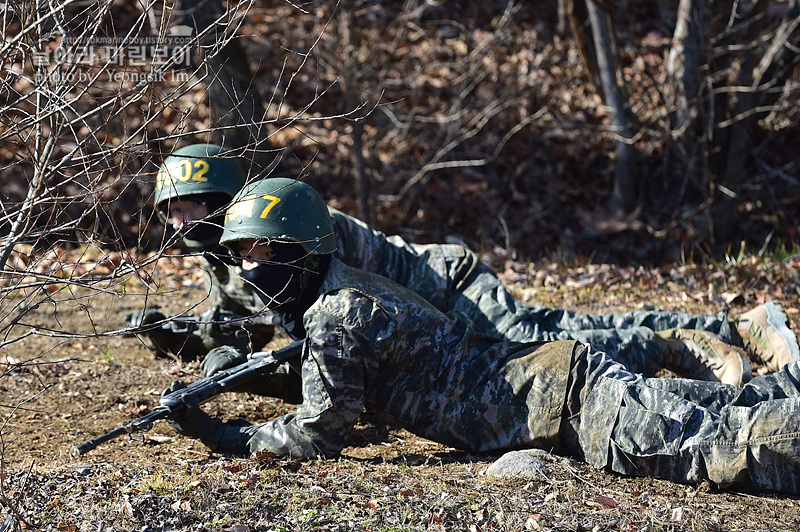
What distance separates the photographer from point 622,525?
3.26 meters

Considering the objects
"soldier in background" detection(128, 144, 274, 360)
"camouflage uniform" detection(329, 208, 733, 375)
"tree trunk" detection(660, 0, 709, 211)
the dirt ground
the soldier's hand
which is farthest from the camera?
"tree trunk" detection(660, 0, 709, 211)

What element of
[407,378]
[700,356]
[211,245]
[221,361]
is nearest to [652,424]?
[407,378]

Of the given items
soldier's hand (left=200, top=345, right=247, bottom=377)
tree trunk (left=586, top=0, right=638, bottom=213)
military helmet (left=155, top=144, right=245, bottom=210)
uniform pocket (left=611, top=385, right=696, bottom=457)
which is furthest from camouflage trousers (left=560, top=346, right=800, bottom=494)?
tree trunk (left=586, top=0, right=638, bottom=213)

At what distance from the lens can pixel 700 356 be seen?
17.0 ft

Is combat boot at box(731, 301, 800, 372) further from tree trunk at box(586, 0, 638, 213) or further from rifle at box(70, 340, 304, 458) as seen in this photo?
tree trunk at box(586, 0, 638, 213)

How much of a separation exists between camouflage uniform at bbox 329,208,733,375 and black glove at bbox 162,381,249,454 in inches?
59.5

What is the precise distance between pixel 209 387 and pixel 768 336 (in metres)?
3.60

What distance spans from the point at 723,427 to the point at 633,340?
4.89 feet

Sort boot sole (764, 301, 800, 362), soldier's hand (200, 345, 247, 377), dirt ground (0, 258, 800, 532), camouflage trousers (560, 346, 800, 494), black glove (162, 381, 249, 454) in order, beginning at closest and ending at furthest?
1. dirt ground (0, 258, 800, 532)
2. camouflage trousers (560, 346, 800, 494)
3. black glove (162, 381, 249, 454)
4. soldier's hand (200, 345, 247, 377)
5. boot sole (764, 301, 800, 362)

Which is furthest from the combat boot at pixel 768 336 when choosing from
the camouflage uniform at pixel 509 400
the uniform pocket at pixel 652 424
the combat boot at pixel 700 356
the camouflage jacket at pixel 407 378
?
the camouflage jacket at pixel 407 378

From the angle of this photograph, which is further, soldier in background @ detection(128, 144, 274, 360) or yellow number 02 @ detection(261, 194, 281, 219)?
soldier in background @ detection(128, 144, 274, 360)

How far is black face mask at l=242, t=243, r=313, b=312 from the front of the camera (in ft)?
13.8

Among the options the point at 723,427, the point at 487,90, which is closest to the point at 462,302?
the point at 723,427

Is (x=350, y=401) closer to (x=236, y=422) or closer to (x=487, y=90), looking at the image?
(x=236, y=422)
